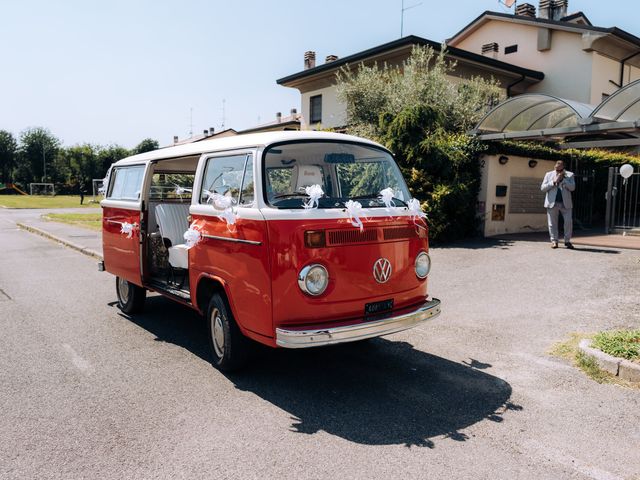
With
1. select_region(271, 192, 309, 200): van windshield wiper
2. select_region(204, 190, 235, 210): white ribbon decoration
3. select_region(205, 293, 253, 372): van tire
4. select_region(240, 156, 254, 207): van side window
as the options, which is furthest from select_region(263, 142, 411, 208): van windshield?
select_region(205, 293, 253, 372): van tire

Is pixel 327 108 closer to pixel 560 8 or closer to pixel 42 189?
pixel 560 8

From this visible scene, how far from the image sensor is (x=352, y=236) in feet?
14.0

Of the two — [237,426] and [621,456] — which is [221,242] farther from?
[621,456]

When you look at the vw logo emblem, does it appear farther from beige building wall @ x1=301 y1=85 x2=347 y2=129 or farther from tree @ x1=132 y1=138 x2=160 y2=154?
tree @ x1=132 y1=138 x2=160 y2=154

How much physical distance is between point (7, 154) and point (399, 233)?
8112cm

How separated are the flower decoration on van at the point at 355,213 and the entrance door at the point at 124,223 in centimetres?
308

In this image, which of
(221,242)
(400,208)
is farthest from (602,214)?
(221,242)

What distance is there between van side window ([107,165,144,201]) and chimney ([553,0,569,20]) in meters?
27.6

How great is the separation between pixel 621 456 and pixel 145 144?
70276 millimetres

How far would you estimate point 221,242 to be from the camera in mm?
4621

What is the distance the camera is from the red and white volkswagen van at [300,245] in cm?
403

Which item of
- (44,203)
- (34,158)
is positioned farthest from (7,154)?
(44,203)

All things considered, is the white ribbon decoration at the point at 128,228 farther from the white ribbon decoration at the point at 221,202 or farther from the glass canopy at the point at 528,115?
the glass canopy at the point at 528,115

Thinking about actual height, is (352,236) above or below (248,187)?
below
